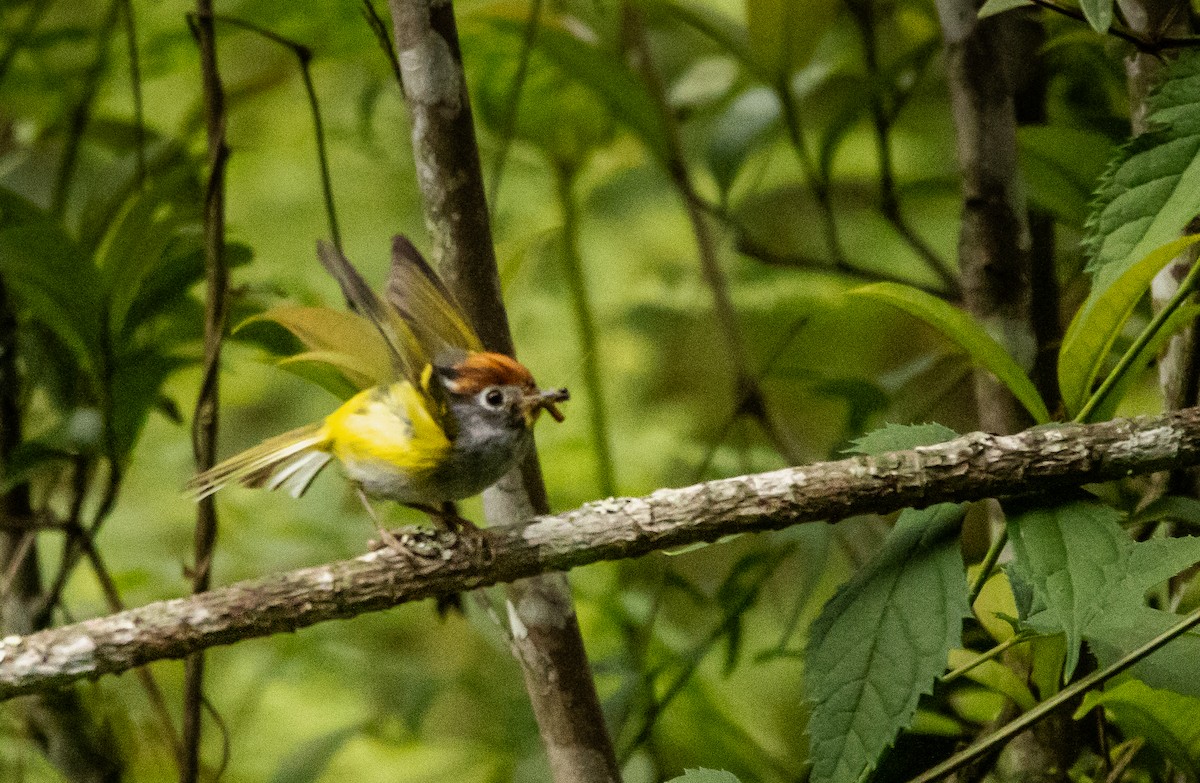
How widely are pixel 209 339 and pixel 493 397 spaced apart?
43cm

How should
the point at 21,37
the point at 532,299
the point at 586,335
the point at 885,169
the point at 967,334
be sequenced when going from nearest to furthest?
the point at 967,334, the point at 885,169, the point at 21,37, the point at 586,335, the point at 532,299

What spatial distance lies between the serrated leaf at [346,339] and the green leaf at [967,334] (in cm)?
51

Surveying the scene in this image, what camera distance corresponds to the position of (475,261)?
1.03m

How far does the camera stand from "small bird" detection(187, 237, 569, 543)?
3.33ft

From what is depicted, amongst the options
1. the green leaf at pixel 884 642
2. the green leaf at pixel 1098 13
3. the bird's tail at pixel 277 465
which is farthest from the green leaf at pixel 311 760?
the green leaf at pixel 1098 13

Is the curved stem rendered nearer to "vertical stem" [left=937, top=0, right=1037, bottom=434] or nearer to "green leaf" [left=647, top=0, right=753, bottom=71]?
"vertical stem" [left=937, top=0, right=1037, bottom=434]

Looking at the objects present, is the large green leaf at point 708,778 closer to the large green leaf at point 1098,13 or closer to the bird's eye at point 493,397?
the bird's eye at point 493,397

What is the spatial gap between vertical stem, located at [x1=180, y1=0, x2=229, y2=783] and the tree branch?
44cm

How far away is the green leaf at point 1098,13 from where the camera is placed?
76cm

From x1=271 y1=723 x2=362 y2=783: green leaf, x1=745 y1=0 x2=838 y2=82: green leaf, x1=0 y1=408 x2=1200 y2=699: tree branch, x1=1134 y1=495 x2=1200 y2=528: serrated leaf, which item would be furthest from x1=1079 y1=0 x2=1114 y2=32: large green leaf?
x1=271 y1=723 x2=362 y2=783: green leaf

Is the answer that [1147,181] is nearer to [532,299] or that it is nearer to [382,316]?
[382,316]

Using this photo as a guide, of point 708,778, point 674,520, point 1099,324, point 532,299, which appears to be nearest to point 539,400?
point 674,520

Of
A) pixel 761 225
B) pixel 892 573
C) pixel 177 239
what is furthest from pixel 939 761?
pixel 761 225

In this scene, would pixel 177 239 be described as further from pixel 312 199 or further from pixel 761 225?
pixel 761 225
